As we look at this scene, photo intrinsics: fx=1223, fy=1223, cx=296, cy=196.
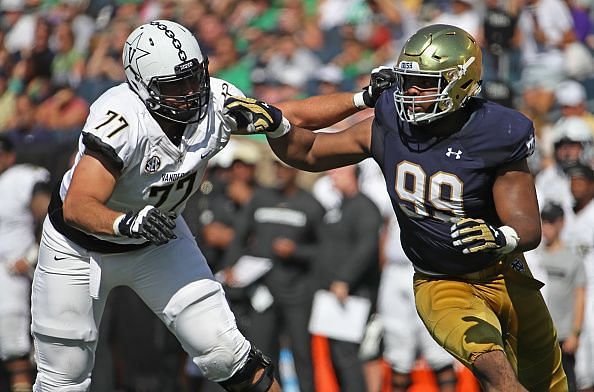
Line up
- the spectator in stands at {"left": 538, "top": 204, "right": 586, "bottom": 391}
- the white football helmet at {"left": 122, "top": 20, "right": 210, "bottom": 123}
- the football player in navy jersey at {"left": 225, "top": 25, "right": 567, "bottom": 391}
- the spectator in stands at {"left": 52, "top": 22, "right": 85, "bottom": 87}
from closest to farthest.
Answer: the football player in navy jersey at {"left": 225, "top": 25, "right": 567, "bottom": 391} < the white football helmet at {"left": 122, "top": 20, "right": 210, "bottom": 123} < the spectator in stands at {"left": 538, "top": 204, "right": 586, "bottom": 391} < the spectator in stands at {"left": 52, "top": 22, "right": 85, "bottom": 87}

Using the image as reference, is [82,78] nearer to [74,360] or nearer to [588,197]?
[588,197]

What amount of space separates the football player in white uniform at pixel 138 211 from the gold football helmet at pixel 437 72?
0.66m

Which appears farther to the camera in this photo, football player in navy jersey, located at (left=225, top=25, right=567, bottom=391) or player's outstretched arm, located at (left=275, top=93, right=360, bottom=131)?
player's outstretched arm, located at (left=275, top=93, right=360, bottom=131)

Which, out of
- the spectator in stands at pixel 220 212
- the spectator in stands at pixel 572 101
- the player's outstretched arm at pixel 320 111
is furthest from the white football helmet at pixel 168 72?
the spectator in stands at pixel 572 101

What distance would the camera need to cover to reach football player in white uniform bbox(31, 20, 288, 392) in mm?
5531

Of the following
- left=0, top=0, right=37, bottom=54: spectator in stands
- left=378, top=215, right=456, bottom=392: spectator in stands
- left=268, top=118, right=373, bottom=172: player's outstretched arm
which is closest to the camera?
left=268, top=118, right=373, bottom=172: player's outstretched arm

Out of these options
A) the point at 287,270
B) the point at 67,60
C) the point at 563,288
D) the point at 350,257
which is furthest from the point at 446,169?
the point at 67,60

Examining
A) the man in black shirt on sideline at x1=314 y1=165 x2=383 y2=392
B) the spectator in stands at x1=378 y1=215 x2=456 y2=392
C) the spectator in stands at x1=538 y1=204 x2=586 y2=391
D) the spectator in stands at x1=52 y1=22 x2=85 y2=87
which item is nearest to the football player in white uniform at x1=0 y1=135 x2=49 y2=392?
the man in black shirt on sideline at x1=314 y1=165 x2=383 y2=392

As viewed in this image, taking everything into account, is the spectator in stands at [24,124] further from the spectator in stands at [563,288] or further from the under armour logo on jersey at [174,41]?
the under armour logo on jersey at [174,41]

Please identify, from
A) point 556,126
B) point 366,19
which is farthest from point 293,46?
point 556,126

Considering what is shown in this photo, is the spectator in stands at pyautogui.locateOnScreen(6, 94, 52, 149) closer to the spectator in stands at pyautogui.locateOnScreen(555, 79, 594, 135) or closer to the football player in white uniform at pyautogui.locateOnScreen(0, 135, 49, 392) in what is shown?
the football player in white uniform at pyautogui.locateOnScreen(0, 135, 49, 392)

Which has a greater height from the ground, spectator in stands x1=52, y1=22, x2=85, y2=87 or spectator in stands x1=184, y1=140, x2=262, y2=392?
spectator in stands x1=184, y1=140, x2=262, y2=392

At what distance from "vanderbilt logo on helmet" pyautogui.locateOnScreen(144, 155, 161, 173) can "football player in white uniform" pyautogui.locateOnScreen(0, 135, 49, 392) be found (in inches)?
165

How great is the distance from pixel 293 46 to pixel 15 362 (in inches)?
178
